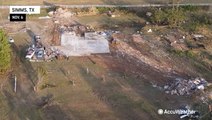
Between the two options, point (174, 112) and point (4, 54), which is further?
point (4, 54)

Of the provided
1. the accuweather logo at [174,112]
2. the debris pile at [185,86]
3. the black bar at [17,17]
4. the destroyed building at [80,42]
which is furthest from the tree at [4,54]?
the black bar at [17,17]

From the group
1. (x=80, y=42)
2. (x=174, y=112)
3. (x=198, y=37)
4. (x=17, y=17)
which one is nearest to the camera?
(x=174, y=112)

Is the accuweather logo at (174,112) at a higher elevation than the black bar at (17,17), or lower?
higher

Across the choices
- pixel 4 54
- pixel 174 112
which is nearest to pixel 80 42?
pixel 4 54

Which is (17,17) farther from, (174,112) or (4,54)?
(174,112)

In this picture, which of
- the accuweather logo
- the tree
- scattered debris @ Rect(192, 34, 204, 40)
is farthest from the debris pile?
the tree

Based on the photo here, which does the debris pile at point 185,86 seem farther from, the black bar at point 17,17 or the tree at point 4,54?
the black bar at point 17,17

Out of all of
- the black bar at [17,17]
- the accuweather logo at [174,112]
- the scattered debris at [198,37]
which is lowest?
the black bar at [17,17]

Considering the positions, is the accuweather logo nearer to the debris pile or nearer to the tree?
the debris pile

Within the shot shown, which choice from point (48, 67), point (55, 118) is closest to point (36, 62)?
point (48, 67)
